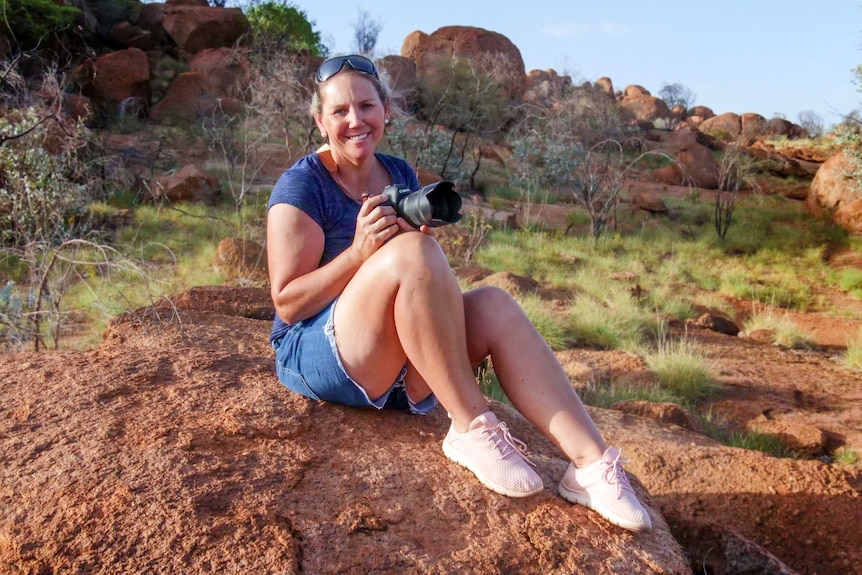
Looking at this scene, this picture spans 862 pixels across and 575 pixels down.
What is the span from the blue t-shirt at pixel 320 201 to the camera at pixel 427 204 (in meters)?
0.23

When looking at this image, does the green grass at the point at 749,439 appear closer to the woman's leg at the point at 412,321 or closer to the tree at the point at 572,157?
the woman's leg at the point at 412,321

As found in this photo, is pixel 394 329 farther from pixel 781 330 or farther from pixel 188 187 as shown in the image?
pixel 188 187

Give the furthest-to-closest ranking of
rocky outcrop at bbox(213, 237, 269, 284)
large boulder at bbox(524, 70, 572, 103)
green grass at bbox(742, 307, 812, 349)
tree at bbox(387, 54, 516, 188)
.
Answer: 1. large boulder at bbox(524, 70, 572, 103)
2. tree at bbox(387, 54, 516, 188)
3. green grass at bbox(742, 307, 812, 349)
4. rocky outcrop at bbox(213, 237, 269, 284)

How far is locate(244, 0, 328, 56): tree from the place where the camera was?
21500 millimetres

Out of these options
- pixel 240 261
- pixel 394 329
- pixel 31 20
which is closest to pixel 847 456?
pixel 394 329

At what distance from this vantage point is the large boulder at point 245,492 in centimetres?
148

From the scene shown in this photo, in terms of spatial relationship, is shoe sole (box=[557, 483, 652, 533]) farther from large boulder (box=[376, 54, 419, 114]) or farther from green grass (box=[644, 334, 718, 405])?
large boulder (box=[376, 54, 419, 114])

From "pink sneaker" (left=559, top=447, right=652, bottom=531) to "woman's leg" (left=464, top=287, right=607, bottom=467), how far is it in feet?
0.10

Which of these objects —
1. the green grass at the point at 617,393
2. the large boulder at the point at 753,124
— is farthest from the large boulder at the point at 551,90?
the green grass at the point at 617,393

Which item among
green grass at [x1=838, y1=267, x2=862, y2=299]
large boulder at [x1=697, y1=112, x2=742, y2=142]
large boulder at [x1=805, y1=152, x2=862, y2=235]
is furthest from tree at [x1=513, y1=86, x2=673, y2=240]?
large boulder at [x1=697, y1=112, x2=742, y2=142]

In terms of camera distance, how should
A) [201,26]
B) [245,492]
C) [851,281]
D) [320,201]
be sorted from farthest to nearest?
[201,26]
[851,281]
[320,201]
[245,492]

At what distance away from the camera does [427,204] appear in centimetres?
175

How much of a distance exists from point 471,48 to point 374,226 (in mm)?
24061

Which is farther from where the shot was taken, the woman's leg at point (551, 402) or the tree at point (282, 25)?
the tree at point (282, 25)
